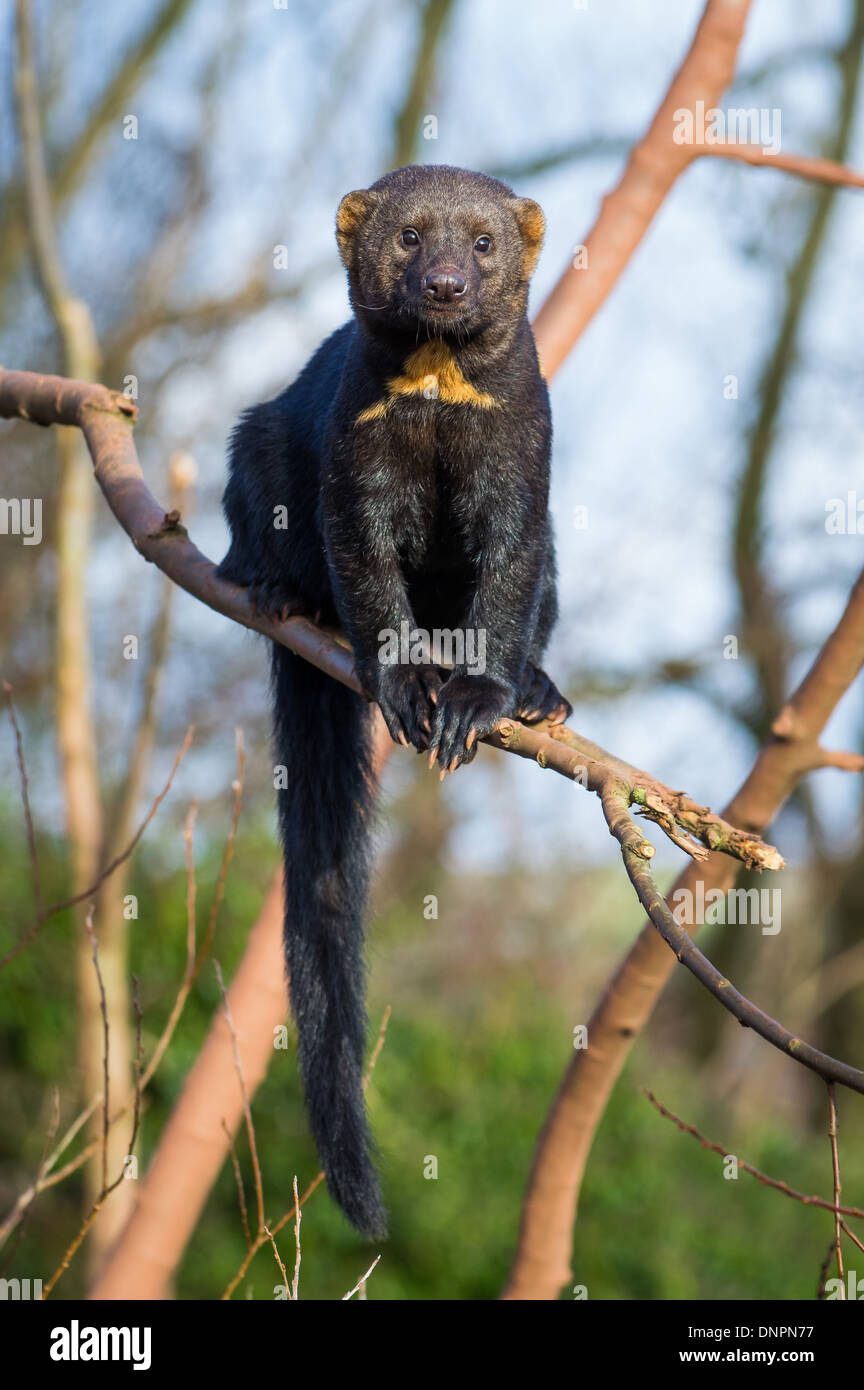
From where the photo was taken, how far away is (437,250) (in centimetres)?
298

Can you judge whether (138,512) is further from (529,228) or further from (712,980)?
(712,980)

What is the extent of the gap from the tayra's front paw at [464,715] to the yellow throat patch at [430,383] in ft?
2.16

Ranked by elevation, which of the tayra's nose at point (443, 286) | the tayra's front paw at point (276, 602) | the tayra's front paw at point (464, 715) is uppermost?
the tayra's nose at point (443, 286)

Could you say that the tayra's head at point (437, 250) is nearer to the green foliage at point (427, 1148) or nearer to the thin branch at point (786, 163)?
the thin branch at point (786, 163)

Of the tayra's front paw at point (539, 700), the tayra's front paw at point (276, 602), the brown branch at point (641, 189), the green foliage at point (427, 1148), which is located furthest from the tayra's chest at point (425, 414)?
the green foliage at point (427, 1148)

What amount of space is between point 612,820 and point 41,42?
28.1ft

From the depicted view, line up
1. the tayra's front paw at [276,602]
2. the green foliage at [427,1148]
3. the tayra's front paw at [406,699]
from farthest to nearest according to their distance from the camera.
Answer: the green foliage at [427,1148], the tayra's front paw at [276,602], the tayra's front paw at [406,699]

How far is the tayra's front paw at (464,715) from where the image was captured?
9.04 feet

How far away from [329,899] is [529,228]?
72.0 inches

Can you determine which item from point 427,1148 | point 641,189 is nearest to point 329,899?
point 641,189

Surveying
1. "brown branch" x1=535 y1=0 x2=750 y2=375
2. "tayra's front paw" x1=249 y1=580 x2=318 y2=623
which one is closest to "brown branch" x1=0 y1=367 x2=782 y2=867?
"tayra's front paw" x1=249 y1=580 x2=318 y2=623

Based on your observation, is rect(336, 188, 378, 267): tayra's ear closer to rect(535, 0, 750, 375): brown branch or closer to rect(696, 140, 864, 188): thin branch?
rect(535, 0, 750, 375): brown branch

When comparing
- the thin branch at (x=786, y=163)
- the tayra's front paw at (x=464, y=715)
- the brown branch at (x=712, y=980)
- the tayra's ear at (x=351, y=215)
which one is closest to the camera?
the brown branch at (x=712, y=980)
